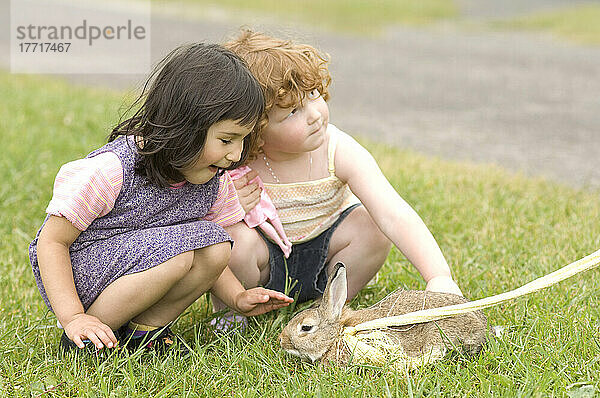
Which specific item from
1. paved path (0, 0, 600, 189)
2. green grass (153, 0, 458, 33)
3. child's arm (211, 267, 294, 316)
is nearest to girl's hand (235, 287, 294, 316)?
child's arm (211, 267, 294, 316)

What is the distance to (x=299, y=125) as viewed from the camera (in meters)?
2.66

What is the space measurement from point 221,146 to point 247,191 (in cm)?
49

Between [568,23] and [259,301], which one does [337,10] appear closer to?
[568,23]

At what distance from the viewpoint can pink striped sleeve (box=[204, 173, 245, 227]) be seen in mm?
2732

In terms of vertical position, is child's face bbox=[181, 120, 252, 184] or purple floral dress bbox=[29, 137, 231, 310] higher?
child's face bbox=[181, 120, 252, 184]

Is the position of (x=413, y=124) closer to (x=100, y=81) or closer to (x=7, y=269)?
(x=100, y=81)

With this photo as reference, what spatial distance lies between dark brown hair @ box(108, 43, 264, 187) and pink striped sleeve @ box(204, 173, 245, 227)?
0.98 ft

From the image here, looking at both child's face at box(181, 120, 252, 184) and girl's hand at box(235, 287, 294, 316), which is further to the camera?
girl's hand at box(235, 287, 294, 316)

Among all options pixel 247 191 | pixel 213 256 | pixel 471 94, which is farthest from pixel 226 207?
pixel 471 94

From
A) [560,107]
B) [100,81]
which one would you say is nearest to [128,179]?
[560,107]

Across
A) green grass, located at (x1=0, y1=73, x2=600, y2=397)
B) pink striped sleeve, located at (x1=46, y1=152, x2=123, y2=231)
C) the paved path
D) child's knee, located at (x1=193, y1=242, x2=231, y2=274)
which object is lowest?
the paved path

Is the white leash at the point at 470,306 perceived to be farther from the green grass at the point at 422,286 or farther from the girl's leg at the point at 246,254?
the girl's leg at the point at 246,254

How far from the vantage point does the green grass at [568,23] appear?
11708 mm

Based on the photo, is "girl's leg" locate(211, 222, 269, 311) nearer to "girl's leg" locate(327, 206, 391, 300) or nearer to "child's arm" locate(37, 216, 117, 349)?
"girl's leg" locate(327, 206, 391, 300)
